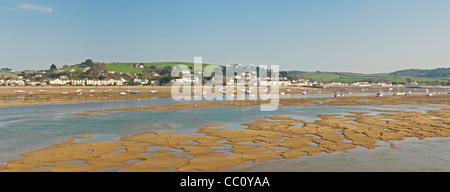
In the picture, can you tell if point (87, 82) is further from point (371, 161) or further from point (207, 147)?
point (371, 161)

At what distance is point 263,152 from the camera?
1989 cm

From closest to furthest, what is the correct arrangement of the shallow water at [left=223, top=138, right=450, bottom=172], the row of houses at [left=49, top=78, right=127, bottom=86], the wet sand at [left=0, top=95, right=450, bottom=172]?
the shallow water at [left=223, top=138, right=450, bottom=172] → the wet sand at [left=0, top=95, right=450, bottom=172] → the row of houses at [left=49, top=78, right=127, bottom=86]

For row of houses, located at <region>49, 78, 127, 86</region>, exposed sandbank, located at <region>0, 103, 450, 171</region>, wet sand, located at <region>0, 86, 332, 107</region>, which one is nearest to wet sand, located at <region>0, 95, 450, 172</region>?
exposed sandbank, located at <region>0, 103, 450, 171</region>

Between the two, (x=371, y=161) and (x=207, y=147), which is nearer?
(x=371, y=161)

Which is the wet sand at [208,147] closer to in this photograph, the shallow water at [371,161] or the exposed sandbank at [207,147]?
the exposed sandbank at [207,147]

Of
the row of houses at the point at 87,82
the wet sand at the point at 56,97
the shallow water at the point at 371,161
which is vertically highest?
the row of houses at the point at 87,82

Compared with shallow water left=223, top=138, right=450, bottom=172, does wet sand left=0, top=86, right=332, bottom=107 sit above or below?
above

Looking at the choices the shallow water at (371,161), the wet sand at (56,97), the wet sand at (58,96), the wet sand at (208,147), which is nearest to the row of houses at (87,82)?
the wet sand at (58,96)

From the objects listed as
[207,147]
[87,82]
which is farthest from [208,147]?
[87,82]

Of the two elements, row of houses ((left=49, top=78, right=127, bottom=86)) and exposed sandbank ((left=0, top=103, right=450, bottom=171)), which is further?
row of houses ((left=49, top=78, right=127, bottom=86))

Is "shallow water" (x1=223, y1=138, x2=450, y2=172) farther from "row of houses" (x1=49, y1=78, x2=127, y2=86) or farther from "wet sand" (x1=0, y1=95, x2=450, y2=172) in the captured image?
"row of houses" (x1=49, y1=78, x2=127, y2=86)

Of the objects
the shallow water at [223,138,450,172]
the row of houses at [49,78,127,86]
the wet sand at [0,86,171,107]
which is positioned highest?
the row of houses at [49,78,127,86]

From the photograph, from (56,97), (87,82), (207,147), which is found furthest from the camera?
(87,82)
